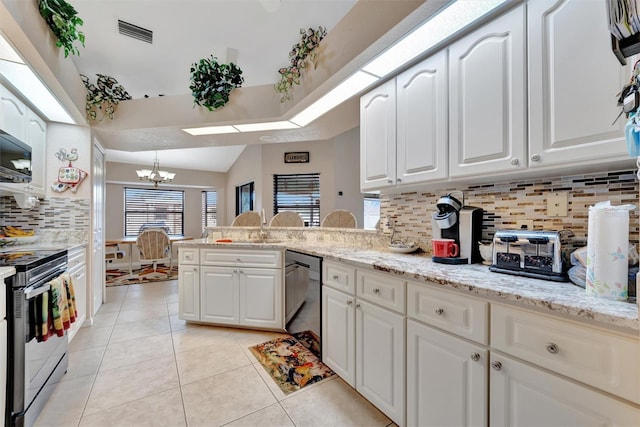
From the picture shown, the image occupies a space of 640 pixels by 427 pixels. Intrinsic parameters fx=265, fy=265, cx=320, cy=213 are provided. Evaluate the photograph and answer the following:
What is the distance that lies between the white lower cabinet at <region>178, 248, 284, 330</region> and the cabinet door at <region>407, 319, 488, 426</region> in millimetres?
1431

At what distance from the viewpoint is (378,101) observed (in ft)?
6.29

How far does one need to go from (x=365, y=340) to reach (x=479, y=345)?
66cm

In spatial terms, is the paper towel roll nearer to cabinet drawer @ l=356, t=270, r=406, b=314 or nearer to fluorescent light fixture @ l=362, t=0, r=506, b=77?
cabinet drawer @ l=356, t=270, r=406, b=314

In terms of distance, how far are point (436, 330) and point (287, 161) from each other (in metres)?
4.64

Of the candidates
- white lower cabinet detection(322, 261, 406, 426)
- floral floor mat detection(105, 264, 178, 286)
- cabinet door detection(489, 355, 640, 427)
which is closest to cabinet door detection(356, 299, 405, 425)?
white lower cabinet detection(322, 261, 406, 426)

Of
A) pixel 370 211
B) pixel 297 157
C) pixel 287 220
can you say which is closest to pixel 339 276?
pixel 287 220

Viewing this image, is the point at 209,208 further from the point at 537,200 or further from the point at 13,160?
the point at 537,200

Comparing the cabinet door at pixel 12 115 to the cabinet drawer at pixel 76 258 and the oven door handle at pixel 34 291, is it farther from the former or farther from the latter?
the oven door handle at pixel 34 291

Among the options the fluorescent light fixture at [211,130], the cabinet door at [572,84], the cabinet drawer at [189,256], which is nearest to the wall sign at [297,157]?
the fluorescent light fixture at [211,130]

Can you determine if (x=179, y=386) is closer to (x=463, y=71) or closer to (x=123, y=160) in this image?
(x=463, y=71)

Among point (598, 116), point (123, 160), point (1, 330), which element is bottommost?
point (1, 330)

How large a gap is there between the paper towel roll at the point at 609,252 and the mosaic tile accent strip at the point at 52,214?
4004 mm

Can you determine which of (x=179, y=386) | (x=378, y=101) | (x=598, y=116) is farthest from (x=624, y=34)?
(x=179, y=386)

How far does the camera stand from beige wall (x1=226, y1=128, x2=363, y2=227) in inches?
201
